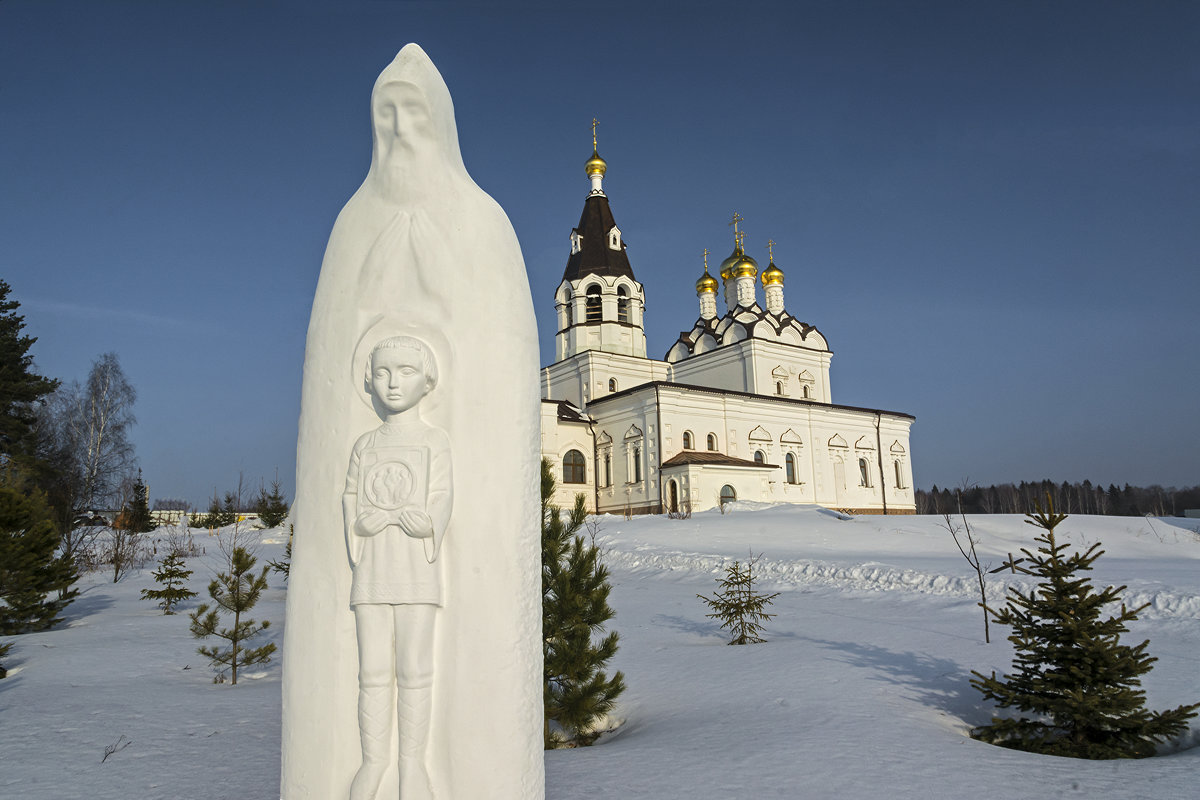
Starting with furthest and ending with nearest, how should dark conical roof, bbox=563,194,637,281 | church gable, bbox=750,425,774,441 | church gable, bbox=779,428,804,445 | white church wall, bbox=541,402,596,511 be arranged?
dark conical roof, bbox=563,194,637,281, church gable, bbox=779,428,804,445, church gable, bbox=750,425,774,441, white church wall, bbox=541,402,596,511

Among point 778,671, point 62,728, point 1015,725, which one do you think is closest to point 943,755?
point 1015,725

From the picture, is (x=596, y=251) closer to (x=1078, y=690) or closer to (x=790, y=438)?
(x=790, y=438)

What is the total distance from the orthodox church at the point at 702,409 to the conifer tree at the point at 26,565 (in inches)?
943

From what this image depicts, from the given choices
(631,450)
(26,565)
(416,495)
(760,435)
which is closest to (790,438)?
(760,435)

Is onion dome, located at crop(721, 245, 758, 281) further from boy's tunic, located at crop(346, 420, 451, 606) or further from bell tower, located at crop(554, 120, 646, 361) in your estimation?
boy's tunic, located at crop(346, 420, 451, 606)

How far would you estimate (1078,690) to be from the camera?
17.7ft

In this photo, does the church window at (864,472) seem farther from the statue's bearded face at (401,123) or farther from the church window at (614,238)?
the statue's bearded face at (401,123)

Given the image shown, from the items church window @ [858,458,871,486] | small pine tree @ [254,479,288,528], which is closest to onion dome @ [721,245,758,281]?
church window @ [858,458,871,486]

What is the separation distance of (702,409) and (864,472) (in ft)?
38.8

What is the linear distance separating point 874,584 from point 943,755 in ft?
26.5

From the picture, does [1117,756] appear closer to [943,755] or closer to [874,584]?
[943,755]

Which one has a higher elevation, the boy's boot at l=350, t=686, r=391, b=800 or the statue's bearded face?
the statue's bearded face

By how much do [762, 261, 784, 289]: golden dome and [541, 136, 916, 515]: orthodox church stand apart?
6 cm

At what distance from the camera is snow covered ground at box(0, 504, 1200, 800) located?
4582 millimetres
